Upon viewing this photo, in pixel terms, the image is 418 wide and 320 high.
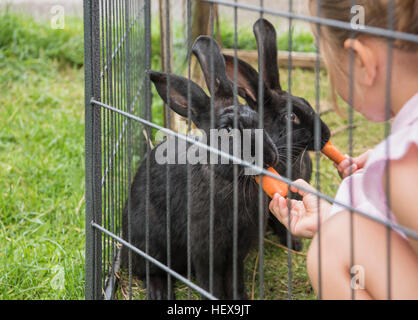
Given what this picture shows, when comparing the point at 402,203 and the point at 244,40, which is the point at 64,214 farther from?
the point at 244,40

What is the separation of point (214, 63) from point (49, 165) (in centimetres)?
148

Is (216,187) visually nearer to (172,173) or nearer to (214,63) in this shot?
(172,173)

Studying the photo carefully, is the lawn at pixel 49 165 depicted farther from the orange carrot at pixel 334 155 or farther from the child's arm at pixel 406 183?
the child's arm at pixel 406 183

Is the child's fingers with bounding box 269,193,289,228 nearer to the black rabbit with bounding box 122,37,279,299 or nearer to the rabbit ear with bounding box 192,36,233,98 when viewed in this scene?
the black rabbit with bounding box 122,37,279,299

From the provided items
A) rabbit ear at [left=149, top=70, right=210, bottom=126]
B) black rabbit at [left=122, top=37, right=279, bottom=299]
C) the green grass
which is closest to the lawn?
the green grass

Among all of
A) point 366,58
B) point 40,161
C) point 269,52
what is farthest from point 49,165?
point 366,58

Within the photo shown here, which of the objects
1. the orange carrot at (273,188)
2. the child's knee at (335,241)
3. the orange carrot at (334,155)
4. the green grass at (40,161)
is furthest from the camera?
the green grass at (40,161)

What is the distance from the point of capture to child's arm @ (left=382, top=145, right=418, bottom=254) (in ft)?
4.74

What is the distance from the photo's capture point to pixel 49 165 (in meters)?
3.65

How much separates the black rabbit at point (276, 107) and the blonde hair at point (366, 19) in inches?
31.4

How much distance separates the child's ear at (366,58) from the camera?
153 centimetres

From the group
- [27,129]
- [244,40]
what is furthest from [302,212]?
[244,40]

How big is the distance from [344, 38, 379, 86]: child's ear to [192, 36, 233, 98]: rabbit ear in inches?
34.9

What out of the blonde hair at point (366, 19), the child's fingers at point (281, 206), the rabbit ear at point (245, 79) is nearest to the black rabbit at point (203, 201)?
the rabbit ear at point (245, 79)
